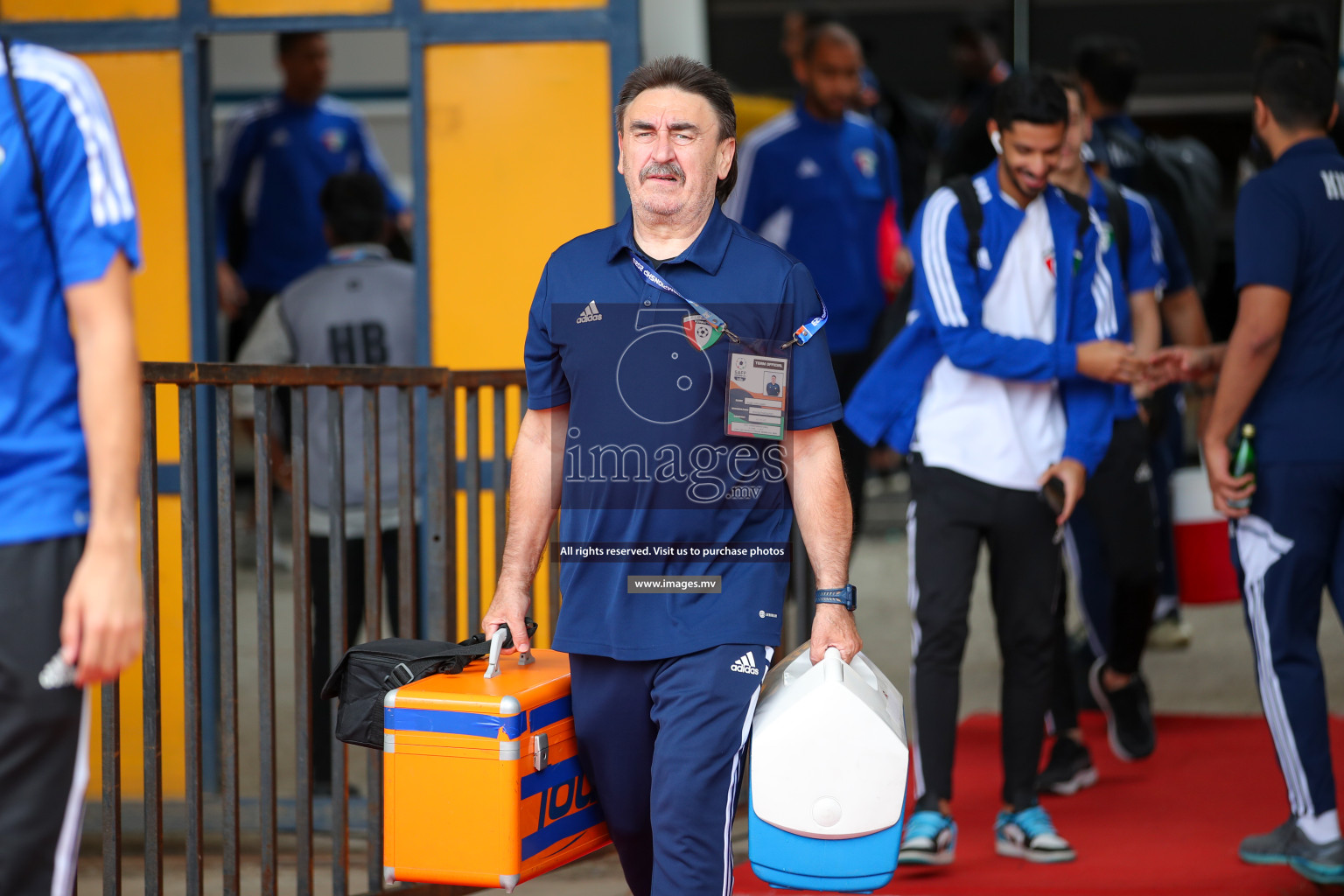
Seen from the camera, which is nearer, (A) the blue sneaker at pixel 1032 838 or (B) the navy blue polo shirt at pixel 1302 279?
(B) the navy blue polo shirt at pixel 1302 279

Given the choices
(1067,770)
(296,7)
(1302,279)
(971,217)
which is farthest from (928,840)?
(296,7)

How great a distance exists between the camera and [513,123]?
5168 millimetres

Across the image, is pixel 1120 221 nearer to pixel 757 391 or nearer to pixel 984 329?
pixel 984 329

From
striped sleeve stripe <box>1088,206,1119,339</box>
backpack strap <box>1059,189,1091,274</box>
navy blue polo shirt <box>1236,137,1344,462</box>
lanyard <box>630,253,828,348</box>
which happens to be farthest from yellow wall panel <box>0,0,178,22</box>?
navy blue polo shirt <box>1236,137,1344,462</box>

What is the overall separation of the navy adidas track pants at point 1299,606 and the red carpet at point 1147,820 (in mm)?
362

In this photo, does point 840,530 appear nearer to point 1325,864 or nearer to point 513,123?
point 1325,864

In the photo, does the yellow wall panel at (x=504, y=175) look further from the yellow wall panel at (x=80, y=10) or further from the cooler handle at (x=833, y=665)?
the cooler handle at (x=833, y=665)

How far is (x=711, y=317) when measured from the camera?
305 centimetres

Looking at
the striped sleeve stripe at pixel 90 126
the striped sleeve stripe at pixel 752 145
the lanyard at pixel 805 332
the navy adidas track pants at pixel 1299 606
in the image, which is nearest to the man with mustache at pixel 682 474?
the lanyard at pixel 805 332

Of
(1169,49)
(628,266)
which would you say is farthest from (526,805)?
(1169,49)

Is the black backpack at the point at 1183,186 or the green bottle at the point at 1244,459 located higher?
the black backpack at the point at 1183,186

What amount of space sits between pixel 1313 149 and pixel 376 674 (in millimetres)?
2994

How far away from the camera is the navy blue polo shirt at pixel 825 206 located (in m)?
6.97

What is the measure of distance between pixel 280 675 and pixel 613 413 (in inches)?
174
